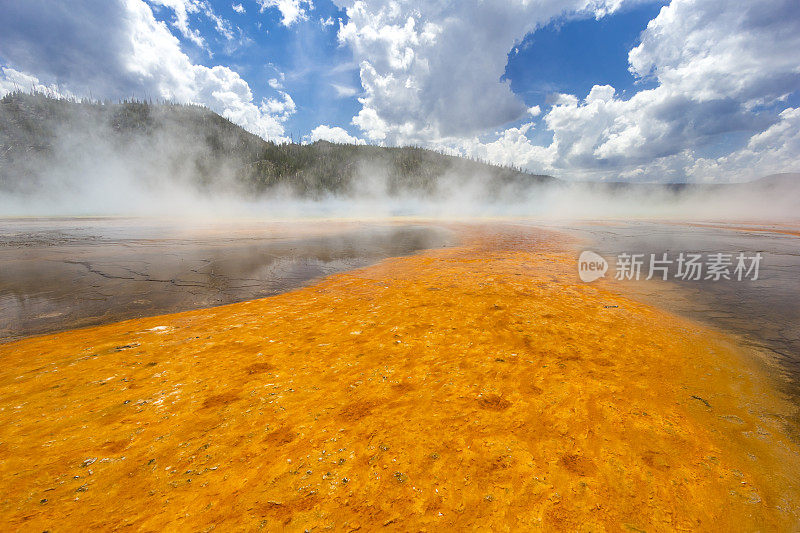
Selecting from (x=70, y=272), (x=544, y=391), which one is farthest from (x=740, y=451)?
(x=70, y=272)

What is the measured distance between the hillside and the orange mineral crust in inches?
3806

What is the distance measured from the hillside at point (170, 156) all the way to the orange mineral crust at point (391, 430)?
9666 centimetres

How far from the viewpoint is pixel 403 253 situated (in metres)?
13.3

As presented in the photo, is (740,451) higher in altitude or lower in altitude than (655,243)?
lower

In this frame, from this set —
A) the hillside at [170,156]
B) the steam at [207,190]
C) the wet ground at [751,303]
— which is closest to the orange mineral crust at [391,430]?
the wet ground at [751,303]

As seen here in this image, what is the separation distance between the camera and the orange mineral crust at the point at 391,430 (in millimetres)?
2068

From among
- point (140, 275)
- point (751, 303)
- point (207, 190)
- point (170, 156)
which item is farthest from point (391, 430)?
point (170, 156)

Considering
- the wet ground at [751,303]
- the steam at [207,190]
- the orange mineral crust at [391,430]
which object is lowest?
the orange mineral crust at [391,430]

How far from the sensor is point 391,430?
2.81 metres

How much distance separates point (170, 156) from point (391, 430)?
413ft

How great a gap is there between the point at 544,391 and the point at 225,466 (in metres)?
3.32

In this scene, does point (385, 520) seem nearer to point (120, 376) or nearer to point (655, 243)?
point (120, 376)

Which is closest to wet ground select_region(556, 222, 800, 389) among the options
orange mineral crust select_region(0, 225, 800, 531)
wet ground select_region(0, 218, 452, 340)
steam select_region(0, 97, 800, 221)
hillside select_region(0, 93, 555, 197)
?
orange mineral crust select_region(0, 225, 800, 531)

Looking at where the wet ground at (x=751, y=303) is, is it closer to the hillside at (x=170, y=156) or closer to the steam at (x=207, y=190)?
the steam at (x=207, y=190)
